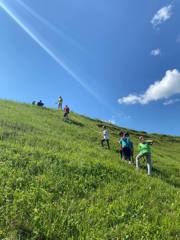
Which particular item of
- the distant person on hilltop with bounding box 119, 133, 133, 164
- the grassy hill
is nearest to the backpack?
the distant person on hilltop with bounding box 119, 133, 133, 164

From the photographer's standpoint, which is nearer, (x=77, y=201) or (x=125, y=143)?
(x=77, y=201)

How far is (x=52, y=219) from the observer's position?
11266 millimetres

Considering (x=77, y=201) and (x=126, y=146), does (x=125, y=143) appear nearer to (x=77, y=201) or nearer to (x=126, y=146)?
(x=126, y=146)

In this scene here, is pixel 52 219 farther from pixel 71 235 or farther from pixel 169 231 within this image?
pixel 169 231

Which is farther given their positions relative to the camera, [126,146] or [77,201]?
[126,146]

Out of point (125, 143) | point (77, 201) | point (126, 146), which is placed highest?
point (125, 143)

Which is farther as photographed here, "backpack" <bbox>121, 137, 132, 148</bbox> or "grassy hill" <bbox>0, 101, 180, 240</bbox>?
"backpack" <bbox>121, 137, 132, 148</bbox>

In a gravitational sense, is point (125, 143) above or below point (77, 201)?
above

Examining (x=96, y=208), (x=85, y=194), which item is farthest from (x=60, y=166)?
(x=96, y=208)

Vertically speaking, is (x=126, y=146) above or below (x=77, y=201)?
above

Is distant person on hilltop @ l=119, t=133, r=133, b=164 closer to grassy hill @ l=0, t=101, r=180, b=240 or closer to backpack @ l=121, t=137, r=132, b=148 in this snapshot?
backpack @ l=121, t=137, r=132, b=148

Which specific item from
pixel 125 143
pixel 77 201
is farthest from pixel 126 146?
pixel 77 201

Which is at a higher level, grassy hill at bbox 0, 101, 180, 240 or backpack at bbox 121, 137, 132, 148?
backpack at bbox 121, 137, 132, 148

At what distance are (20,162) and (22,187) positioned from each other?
3135 millimetres
